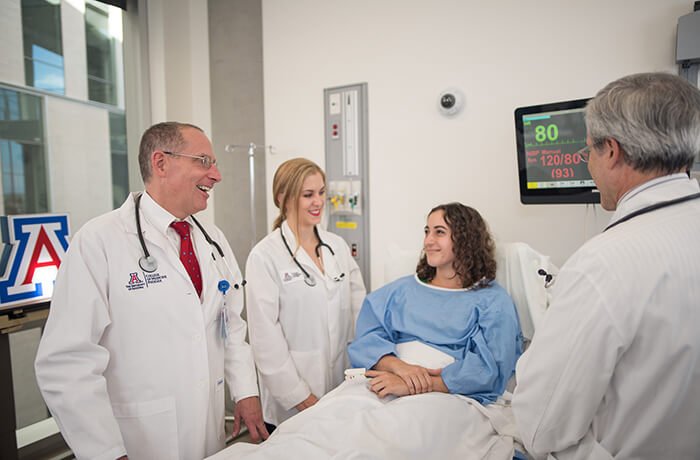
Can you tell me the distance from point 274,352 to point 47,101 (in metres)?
2.15

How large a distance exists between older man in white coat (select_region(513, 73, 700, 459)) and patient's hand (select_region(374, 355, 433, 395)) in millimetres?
642

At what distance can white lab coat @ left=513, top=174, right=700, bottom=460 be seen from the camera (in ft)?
3.16

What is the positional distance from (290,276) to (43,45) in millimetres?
2183

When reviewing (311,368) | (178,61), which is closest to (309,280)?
(311,368)

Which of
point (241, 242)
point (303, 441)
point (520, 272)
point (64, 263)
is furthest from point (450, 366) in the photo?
point (241, 242)

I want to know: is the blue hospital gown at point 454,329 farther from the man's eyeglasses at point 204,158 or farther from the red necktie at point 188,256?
the man's eyeglasses at point 204,158

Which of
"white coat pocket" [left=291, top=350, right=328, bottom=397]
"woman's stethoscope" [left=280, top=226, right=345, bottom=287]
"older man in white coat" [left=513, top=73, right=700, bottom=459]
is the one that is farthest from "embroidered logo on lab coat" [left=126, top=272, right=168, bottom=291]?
"older man in white coat" [left=513, top=73, right=700, bottom=459]

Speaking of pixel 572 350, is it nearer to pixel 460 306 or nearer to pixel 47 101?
pixel 460 306

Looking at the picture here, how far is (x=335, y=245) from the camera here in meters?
2.30

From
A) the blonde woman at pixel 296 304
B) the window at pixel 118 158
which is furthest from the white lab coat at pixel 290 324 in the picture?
the window at pixel 118 158

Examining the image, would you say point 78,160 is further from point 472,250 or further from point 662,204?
point 662,204

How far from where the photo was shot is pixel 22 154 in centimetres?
266

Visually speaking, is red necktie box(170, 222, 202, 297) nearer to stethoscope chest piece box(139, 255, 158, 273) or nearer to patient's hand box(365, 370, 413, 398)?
stethoscope chest piece box(139, 255, 158, 273)

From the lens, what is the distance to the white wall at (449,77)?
1944 millimetres
